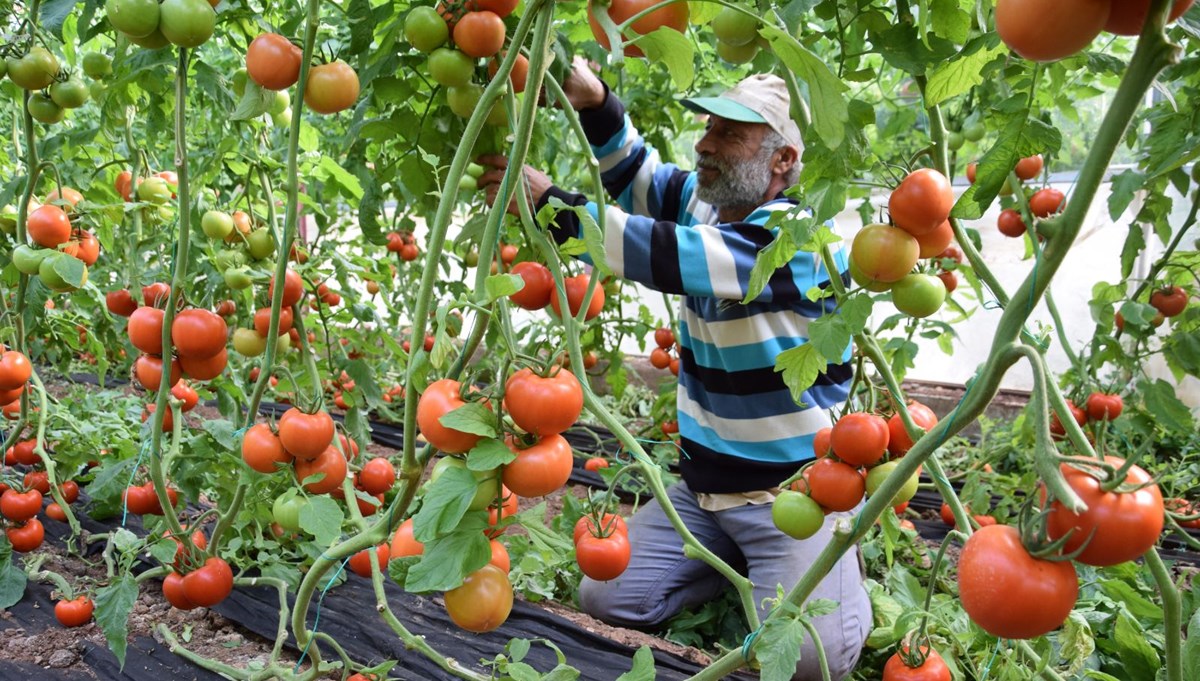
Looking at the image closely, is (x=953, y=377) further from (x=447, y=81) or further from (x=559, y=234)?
(x=447, y=81)

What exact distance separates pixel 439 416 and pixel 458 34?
486mm

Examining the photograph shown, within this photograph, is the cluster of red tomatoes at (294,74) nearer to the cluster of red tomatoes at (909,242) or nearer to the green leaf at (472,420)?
the green leaf at (472,420)

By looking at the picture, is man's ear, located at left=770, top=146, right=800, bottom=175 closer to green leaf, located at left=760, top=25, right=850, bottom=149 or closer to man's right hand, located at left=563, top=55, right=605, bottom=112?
man's right hand, located at left=563, top=55, right=605, bottom=112

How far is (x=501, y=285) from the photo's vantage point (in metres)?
0.71

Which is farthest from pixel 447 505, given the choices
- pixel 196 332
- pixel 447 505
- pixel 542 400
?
pixel 196 332

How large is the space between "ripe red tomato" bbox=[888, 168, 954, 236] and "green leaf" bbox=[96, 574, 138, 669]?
1.36 m

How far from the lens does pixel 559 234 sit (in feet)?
5.32

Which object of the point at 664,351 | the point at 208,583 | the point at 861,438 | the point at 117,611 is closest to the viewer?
Result: the point at 861,438

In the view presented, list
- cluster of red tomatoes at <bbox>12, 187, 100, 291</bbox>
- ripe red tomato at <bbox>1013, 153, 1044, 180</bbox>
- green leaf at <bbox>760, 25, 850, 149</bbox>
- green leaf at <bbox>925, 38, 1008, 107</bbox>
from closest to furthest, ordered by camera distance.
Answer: green leaf at <bbox>760, 25, 850, 149</bbox> < green leaf at <bbox>925, 38, 1008, 107</bbox> < cluster of red tomatoes at <bbox>12, 187, 100, 291</bbox> < ripe red tomato at <bbox>1013, 153, 1044, 180</bbox>

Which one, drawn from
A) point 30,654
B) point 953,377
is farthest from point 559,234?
point 953,377

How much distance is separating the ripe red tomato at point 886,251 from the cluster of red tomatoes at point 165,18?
0.84m

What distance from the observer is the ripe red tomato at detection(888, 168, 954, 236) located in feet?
2.73

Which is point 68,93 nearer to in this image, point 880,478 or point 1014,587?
point 880,478

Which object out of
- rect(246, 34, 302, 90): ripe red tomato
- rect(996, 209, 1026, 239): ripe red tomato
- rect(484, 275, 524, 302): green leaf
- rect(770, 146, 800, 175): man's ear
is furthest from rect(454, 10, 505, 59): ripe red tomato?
rect(996, 209, 1026, 239): ripe red tomato
